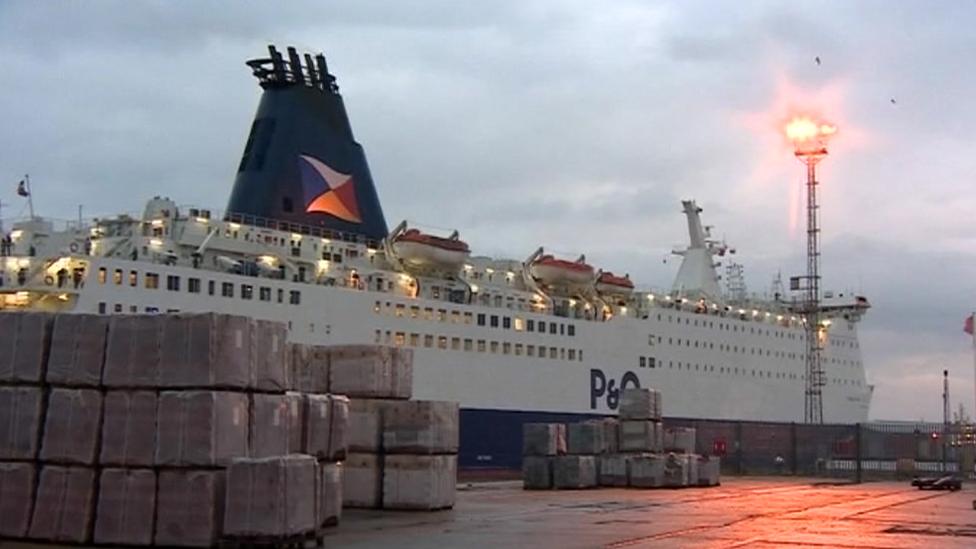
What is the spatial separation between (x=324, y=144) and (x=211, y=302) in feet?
27.2

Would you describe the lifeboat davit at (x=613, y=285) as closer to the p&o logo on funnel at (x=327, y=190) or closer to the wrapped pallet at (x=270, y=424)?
the p&o logo on funnel at (x=327, y=190)

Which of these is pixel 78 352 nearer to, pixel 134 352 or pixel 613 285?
pixel 134 352

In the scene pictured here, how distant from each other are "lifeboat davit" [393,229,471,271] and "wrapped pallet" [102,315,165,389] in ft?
93.4

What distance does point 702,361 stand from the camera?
182ft

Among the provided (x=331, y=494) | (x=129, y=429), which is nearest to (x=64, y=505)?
(x=129, y=429)

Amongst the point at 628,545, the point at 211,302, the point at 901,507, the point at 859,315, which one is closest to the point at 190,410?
the point at 628,545

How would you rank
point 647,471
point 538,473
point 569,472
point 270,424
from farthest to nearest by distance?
point 647,471 → point 538,473 → point 569,472 → point 270,424

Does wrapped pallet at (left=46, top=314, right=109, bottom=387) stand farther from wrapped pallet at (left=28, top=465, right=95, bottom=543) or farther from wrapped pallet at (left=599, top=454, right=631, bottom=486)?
wrapped pallet at (left=599, top=454, right=631, bottom=486)

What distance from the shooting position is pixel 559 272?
4991 centimetres

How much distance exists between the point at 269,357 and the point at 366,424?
20.6 feet

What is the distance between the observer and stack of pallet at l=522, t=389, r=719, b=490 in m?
31.3

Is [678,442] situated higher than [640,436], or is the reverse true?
[640,436]

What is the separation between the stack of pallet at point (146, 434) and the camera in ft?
44.8

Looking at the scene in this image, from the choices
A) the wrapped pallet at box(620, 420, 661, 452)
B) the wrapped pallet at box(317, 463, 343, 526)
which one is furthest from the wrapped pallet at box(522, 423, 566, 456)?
the wrapped pallet at box(317, 463, 343, 526)
